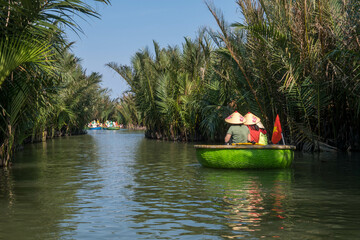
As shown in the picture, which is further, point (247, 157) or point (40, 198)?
point (247, 157)

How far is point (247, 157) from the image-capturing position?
14.3m

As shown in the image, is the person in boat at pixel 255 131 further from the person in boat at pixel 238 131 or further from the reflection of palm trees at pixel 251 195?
the reflection of palm trees at pixel 251 195

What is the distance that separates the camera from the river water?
6934 mm

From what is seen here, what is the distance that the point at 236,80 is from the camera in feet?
72.0

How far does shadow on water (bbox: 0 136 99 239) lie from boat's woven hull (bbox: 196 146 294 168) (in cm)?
344

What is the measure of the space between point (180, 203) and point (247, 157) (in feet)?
17.8

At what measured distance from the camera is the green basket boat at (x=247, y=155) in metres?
14.2

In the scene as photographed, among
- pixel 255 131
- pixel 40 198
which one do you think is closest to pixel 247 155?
pixel 255 131

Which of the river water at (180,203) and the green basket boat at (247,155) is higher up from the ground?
the green basket boat at (247,155)

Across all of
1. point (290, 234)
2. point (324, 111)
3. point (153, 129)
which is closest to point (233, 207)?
point (290, 234)

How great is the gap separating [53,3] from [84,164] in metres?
7.48

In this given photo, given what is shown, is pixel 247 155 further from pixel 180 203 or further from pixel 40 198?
pixel 40 198

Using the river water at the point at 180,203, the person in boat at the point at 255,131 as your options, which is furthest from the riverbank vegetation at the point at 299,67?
the river water at the point at 180,203

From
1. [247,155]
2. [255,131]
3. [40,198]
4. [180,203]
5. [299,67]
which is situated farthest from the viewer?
[299,67]
